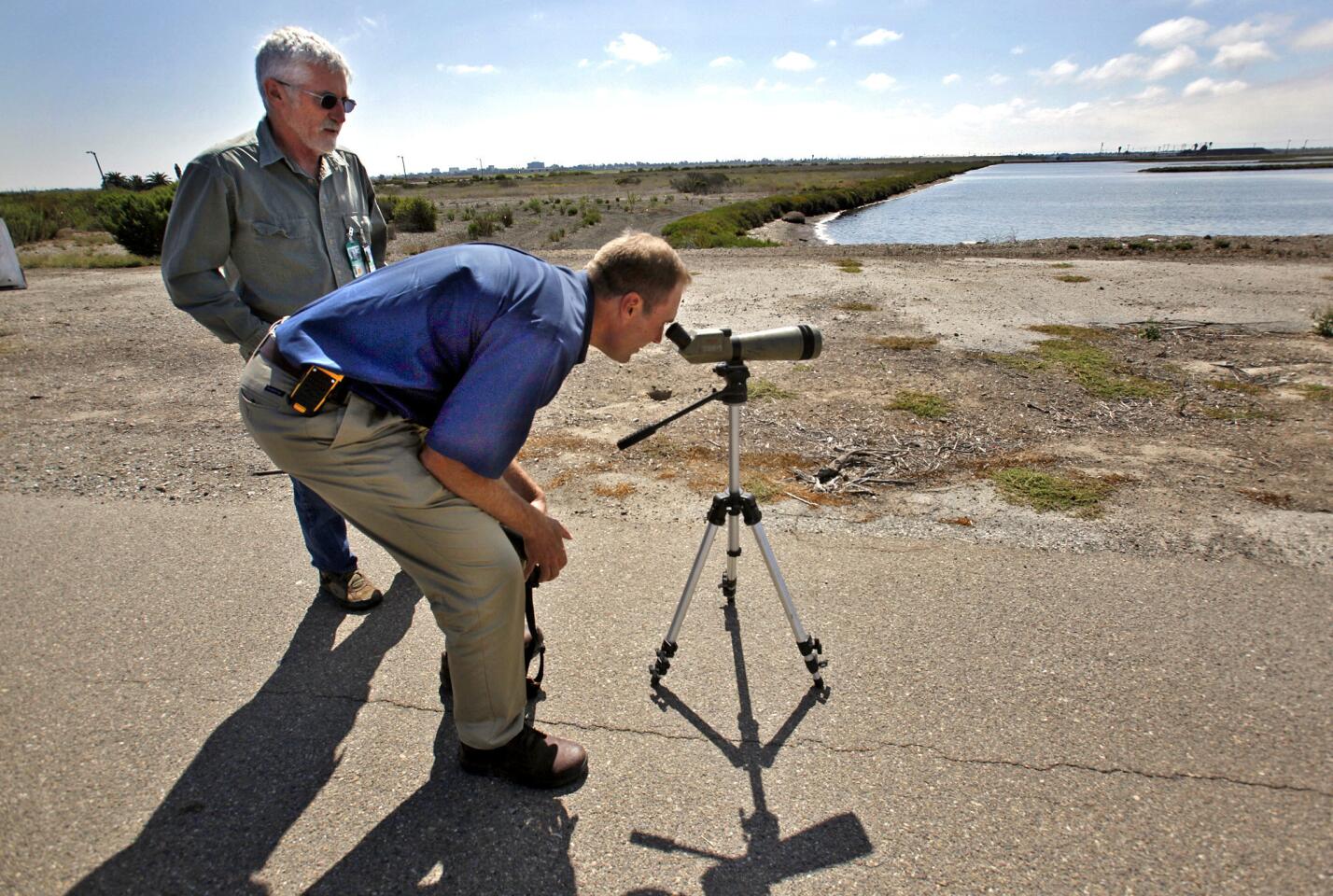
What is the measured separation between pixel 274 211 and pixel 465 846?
2.53 metres

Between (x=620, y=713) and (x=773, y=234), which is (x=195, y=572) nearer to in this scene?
(x=620, y=713)

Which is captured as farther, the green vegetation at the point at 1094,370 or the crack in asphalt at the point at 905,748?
the green vegetation at the point at 1094,370

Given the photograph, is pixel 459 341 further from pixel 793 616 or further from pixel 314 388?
pixel 793 616

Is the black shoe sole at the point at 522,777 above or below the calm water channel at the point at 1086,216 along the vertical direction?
below

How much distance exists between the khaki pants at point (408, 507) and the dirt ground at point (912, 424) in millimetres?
1972

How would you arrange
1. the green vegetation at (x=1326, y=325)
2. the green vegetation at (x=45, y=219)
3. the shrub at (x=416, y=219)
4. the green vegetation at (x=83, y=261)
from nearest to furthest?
the green vegetation at (x=1326, y=325), the green vegetation at (x=83, y=261), the green vegetation at (x=45, y=219), the shrub at (x=416, y=219)

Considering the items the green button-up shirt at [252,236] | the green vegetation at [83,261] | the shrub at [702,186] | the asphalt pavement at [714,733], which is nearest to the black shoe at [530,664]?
the asphalt pavement at [714,733]

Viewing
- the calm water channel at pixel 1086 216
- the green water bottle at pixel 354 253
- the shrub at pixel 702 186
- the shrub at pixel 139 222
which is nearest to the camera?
the green water bottle at pixel 354 253

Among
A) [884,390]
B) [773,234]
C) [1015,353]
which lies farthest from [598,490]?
[773,234]

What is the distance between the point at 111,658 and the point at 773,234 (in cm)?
2838

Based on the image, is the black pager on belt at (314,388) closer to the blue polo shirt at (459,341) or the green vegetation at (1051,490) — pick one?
the blue polo shirt at (459,341)

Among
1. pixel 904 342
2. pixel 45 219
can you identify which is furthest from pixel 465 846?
pixel 45 219

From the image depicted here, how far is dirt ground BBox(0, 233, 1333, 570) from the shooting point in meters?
3.96

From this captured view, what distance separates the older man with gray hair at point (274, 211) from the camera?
8.80 ft
